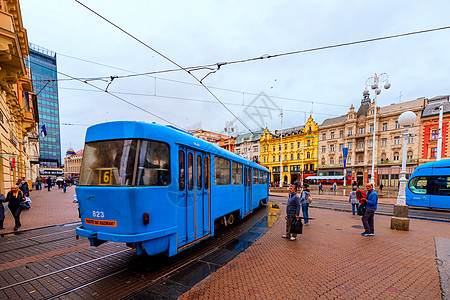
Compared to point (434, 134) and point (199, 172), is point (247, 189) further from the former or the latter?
point (434, 134)

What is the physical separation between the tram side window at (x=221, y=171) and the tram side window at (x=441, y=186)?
1644 centimetres

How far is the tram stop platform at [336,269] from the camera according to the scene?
381 centimetres

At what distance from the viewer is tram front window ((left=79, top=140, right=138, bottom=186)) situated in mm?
4008

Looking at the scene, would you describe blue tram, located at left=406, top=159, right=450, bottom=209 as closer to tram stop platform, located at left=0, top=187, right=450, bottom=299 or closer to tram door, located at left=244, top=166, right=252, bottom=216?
tram stop platform, located at left=0, top=187, right=450, bottom=299

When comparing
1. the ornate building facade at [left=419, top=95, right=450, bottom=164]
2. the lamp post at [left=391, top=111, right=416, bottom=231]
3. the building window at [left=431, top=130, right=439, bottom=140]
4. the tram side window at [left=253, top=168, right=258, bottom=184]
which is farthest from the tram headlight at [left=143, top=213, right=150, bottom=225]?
the ornate building facade at [left=419, top=95, right=450, bottom=164]

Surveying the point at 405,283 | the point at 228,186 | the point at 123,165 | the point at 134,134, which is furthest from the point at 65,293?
the point at 405,283

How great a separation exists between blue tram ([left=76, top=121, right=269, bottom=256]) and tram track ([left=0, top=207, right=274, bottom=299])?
56cm

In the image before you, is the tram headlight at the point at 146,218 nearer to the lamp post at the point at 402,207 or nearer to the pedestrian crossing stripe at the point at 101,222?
the pedestrian crossing stripe at the point at 101,222

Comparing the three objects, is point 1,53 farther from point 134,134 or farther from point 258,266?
point 258,266

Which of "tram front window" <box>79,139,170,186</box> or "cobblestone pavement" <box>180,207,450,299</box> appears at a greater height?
"tram front window" <box>79,139,170,186</box>

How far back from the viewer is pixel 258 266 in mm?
4910

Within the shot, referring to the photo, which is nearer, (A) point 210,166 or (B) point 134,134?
(B) point 134,134

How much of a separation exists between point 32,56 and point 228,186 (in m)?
89.0

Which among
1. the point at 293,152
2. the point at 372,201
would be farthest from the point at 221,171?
the point at 293,152
